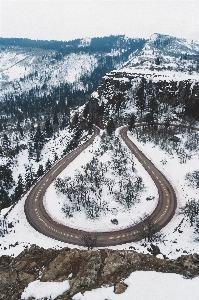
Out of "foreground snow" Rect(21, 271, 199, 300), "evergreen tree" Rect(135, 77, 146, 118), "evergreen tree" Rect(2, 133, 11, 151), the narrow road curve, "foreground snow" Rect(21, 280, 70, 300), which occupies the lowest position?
"evergreen tree" Rect(2, 133, 11, 151)

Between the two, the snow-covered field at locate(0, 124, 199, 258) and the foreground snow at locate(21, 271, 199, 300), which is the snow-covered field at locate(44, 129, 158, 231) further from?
the foreground snow at locate(21, 271, 199, 300)

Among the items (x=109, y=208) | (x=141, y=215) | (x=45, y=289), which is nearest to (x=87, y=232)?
(x=109, y=208)

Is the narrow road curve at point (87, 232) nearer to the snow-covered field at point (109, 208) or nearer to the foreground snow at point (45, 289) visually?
the snow-covered field at point (109, 208)

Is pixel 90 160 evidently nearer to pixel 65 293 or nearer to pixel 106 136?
pixel 106 136

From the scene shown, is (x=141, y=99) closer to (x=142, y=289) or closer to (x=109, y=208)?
(x=109, y=208)

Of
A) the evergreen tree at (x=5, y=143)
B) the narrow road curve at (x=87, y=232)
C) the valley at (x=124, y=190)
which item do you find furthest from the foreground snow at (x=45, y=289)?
the evergreen tree at (x=5, y=143)

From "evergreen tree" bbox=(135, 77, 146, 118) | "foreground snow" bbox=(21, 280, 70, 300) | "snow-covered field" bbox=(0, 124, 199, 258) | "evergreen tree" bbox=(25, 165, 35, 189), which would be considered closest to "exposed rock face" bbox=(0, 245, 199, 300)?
"foreground snow" bbox=(21, 280, 70, 300)
